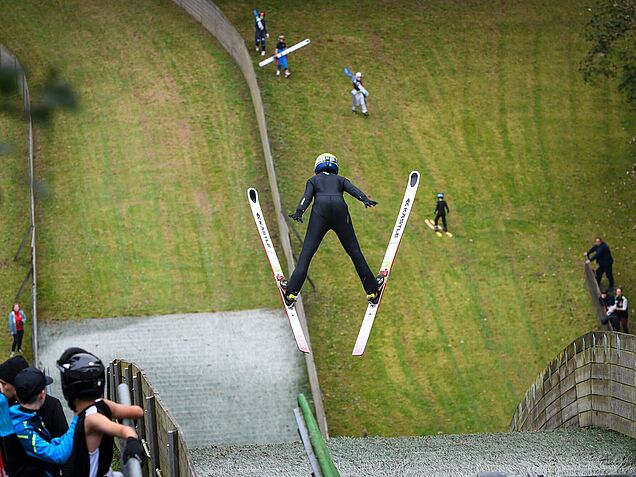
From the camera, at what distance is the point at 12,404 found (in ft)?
22.6

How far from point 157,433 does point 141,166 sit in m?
18.7

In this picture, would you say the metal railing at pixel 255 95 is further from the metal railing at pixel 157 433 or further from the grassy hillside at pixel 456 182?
the metal railing at pixel 157 433

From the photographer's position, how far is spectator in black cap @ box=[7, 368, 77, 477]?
6359 millimetres

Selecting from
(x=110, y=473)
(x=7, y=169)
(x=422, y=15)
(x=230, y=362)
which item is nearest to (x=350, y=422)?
(x=230, y=362)

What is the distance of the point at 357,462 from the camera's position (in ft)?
34.3

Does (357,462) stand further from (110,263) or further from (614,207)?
(614,207)

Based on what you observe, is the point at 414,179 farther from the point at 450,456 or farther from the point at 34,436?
the point at 34,436

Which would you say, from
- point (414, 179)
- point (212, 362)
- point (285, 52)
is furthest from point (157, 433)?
point (285, 52)

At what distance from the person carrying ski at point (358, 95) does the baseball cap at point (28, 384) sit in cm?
2173

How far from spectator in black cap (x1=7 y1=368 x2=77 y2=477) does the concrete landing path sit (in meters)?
12.9

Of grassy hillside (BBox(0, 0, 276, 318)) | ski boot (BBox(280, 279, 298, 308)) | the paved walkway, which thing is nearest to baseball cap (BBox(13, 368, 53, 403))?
the paved walkway

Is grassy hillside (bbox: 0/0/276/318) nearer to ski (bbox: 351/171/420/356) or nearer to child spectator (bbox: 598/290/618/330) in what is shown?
child spectator (bbox: 598/290/618/330)

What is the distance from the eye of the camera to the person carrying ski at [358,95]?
27.8 m

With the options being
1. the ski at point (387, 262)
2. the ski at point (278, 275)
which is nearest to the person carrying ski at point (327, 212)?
the ski at point (278, 275)
